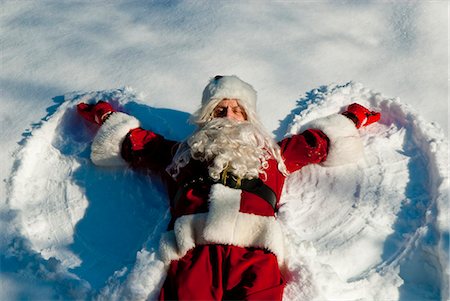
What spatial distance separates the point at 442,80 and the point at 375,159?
23.1 inches

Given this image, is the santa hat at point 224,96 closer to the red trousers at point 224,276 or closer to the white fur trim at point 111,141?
the white fur trim at point 111,141

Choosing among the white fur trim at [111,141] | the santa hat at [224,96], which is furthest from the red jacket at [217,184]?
the santa hat at [224,96]

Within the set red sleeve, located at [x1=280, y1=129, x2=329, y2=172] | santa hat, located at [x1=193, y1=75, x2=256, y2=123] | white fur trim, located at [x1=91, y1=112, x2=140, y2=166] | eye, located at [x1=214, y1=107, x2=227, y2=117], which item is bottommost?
white fur trim, located at [x1=91, y1=112, x2=140, y2=166]

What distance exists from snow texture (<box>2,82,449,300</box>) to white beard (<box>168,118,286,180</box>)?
197 mm

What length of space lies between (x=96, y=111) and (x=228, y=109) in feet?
1.85

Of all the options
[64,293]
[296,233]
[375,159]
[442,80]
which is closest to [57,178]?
[64,293]

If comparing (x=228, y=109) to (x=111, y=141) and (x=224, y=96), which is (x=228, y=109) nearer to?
(x=224, y=96)

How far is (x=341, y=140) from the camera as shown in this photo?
2219 mm

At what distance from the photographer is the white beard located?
77.4 inches

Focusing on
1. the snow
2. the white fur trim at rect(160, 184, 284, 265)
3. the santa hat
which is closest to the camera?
the white fur trim at rect(160, 184, 284, 265)

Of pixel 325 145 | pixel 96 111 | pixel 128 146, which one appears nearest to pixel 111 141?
pixel 128 146

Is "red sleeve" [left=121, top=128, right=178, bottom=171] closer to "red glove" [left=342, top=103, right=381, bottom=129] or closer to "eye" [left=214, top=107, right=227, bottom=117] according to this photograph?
"eye" [left=214, top=107, right=227, bottom=117]

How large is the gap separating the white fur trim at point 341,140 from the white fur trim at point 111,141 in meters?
0.73

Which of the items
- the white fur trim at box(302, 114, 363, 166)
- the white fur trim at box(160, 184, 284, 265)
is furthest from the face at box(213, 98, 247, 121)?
the white fur trim at box(160, 184, 284, 265)
